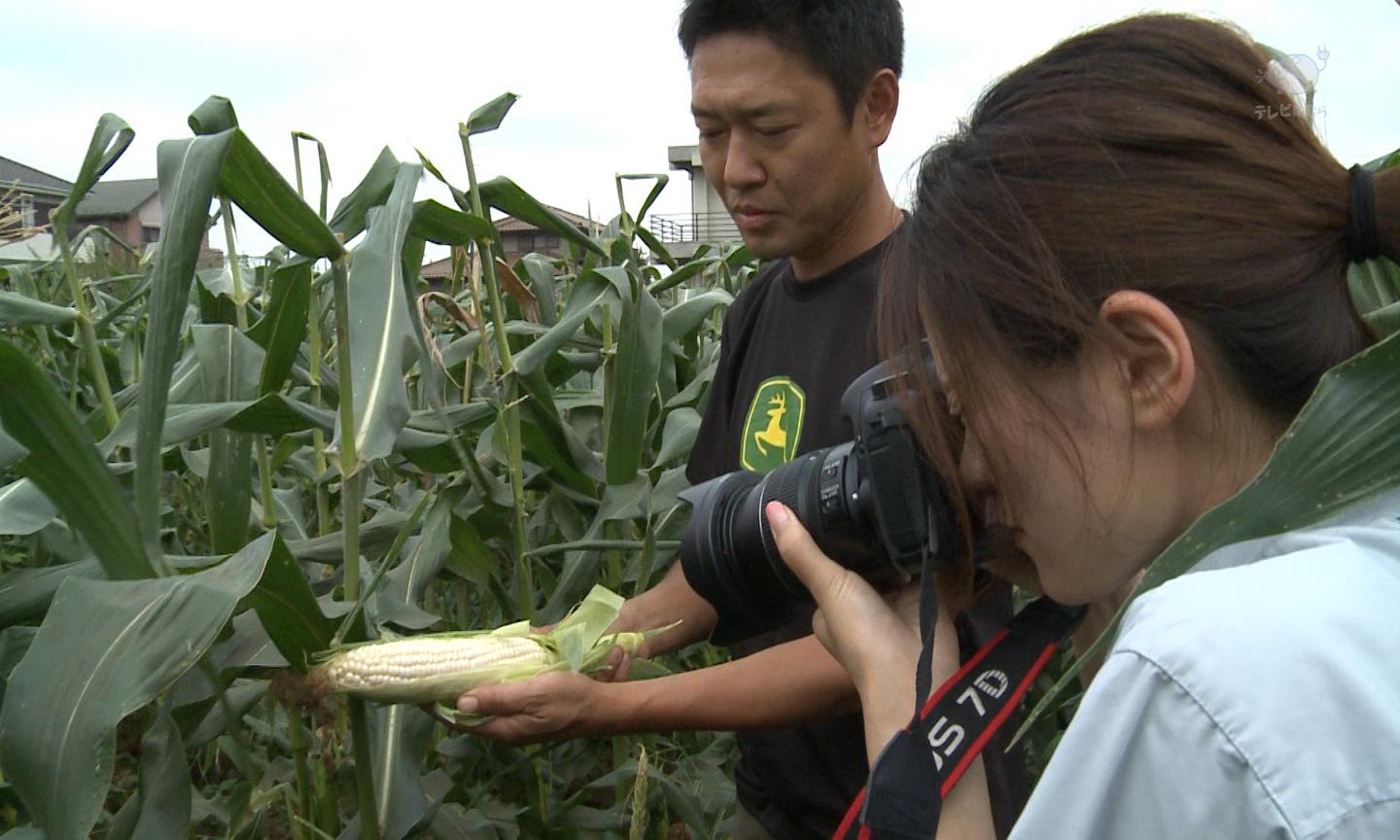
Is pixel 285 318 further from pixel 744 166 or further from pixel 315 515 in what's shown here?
pixel 315 515

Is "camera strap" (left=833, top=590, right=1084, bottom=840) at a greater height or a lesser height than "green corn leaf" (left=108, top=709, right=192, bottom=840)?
greater

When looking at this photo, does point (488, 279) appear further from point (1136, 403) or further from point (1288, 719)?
point (1288, 719)

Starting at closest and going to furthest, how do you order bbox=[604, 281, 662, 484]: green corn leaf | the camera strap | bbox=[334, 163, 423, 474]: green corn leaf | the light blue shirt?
1. the light blue shirt
2. the camera strap
3. bbox=[334, 163, 423, 474]: green corn leaf
4. bbox=[604, 281, 662, 484]: green corn leaf

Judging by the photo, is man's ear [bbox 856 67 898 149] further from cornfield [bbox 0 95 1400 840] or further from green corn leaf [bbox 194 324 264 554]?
green corn leaf [bbox 194 324 264 554]

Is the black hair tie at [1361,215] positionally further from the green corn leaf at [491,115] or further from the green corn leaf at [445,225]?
the green corn leaf at [491,115]

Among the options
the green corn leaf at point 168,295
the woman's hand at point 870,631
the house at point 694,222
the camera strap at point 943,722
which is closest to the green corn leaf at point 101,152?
the green corn leaf at point 168,295

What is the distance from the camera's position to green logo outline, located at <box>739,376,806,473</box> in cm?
149

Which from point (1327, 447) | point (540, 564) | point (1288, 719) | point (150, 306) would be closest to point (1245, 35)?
point (1327, 447)

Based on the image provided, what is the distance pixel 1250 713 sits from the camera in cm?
57

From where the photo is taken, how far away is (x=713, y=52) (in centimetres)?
157

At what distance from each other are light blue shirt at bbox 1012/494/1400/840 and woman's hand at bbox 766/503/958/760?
1.04 ft

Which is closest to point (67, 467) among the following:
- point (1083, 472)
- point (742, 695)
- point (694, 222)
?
point (742, 695)

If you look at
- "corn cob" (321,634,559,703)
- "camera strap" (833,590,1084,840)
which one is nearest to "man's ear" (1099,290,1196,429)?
"camera strap" (833,590,1084,840)

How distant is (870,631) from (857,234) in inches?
27.6
